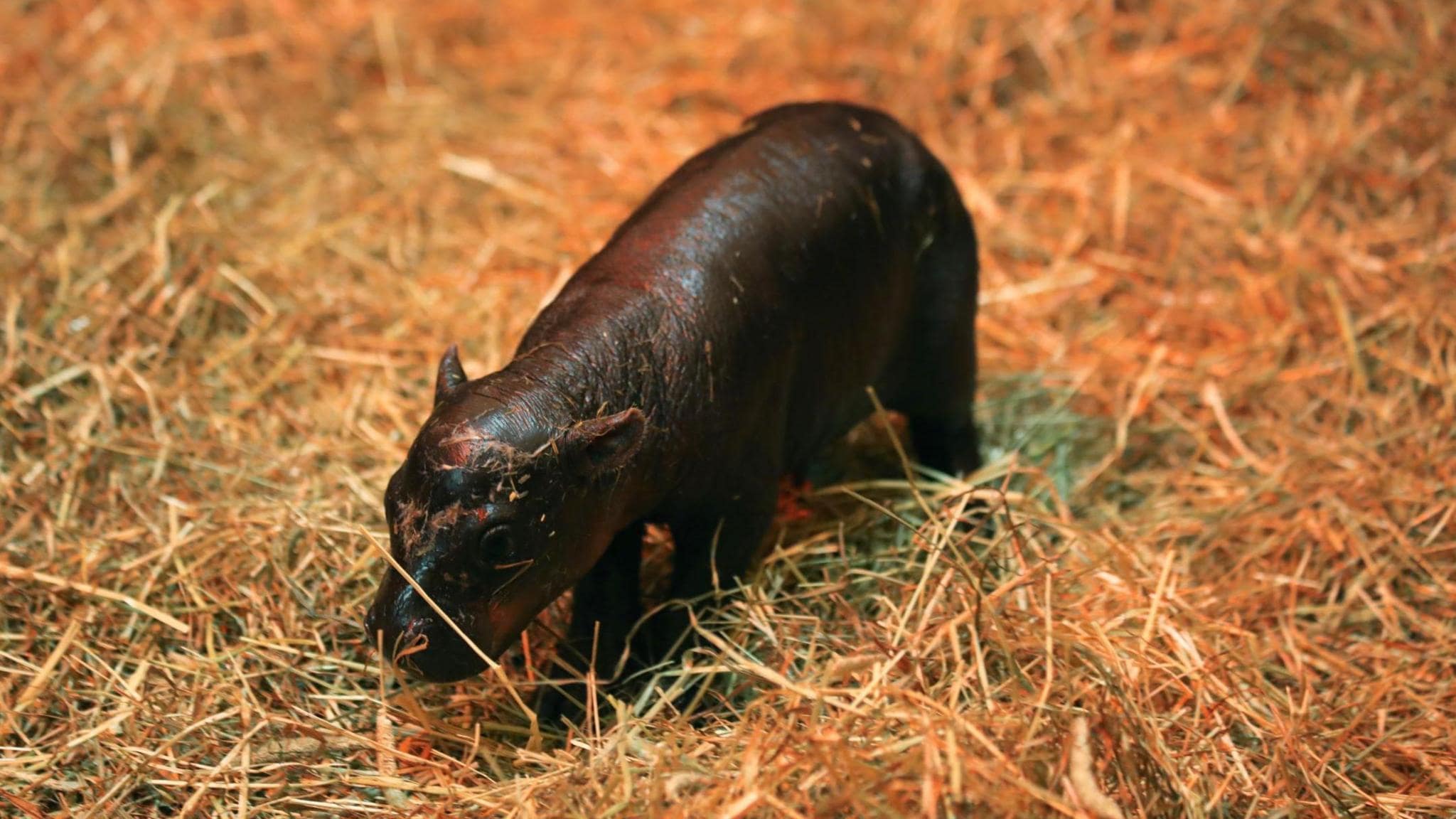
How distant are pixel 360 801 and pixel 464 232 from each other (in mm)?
2820

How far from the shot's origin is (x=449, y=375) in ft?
10.5

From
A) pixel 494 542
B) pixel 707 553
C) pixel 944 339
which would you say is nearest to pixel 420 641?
pixel 494 542

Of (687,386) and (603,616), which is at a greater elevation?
(687,386)

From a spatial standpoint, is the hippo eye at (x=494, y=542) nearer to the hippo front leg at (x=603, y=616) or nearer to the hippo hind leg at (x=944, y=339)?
the hippo front leg at (x=603, y=616)

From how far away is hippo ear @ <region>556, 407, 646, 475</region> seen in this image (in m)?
2.98

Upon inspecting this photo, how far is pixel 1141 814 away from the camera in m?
2.83

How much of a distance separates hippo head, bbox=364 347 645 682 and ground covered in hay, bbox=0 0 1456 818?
302mm

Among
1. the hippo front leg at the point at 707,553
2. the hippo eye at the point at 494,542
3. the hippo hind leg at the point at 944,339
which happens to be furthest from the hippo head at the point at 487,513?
the hippo hind leg at the point at 944,339

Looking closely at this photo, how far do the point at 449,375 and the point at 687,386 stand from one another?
56 centimetres

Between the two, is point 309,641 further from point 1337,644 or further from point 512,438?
point 1337,644

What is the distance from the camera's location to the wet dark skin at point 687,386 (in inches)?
116

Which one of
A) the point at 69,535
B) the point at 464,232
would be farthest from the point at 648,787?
the point at 464,232

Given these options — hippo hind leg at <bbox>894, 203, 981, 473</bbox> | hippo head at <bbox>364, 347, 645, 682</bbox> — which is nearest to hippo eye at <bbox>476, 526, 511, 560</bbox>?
hippo head at <bbox>364, 347, 645, 682</bbox>

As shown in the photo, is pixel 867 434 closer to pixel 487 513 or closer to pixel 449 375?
pixel 449 375
